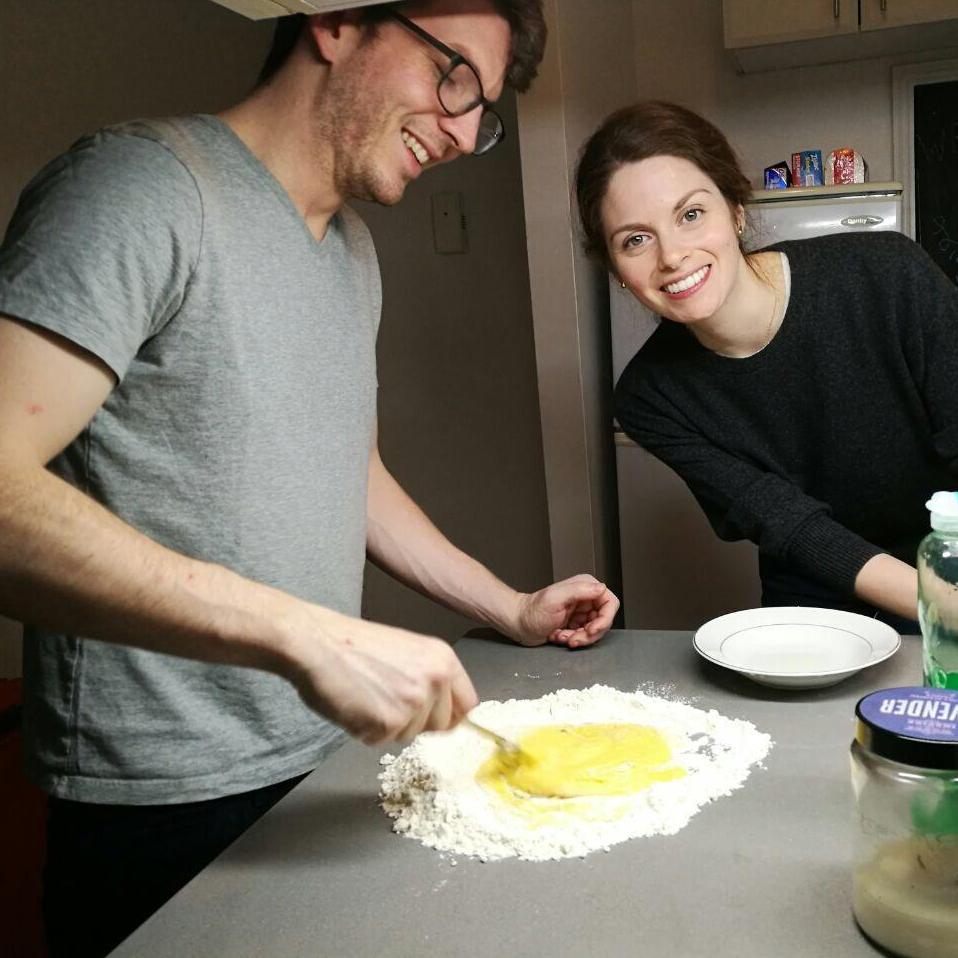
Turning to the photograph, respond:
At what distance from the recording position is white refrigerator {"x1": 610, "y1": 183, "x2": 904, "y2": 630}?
277 cm

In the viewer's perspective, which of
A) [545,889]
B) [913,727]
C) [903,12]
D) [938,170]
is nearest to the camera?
[913,727]

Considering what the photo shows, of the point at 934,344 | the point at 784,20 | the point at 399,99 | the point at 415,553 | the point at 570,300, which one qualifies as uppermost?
the point at 784,20

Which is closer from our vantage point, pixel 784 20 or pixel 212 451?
pixel 212 451

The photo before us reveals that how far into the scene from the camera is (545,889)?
868 millimetres

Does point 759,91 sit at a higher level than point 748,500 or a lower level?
higher

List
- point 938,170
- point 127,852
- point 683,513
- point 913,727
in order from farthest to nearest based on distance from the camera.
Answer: point 938,170 → point 683,513 → point 127,852 → point 913,727

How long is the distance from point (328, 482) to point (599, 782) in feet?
1.50

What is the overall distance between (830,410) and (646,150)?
0.50m

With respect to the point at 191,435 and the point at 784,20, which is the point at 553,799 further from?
the point at 784,20

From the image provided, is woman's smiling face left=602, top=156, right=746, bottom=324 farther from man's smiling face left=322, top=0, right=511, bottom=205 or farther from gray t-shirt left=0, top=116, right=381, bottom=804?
gray t-shirt left=0, top=116, right=381, bottom=804

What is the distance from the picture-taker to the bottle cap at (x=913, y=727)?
2.34ft

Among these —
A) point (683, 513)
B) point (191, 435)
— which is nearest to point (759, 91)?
point (683, 513)

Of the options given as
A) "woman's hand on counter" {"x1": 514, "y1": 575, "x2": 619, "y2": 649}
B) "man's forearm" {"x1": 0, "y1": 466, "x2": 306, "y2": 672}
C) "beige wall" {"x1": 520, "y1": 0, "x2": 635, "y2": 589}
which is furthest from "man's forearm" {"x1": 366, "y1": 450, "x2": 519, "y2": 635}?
"beige wall" {"x1": 520, "y1": 0, "x2": 635, "y2": 589}

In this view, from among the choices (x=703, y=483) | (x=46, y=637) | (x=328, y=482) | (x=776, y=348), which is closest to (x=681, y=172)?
(x=776, y=348)
